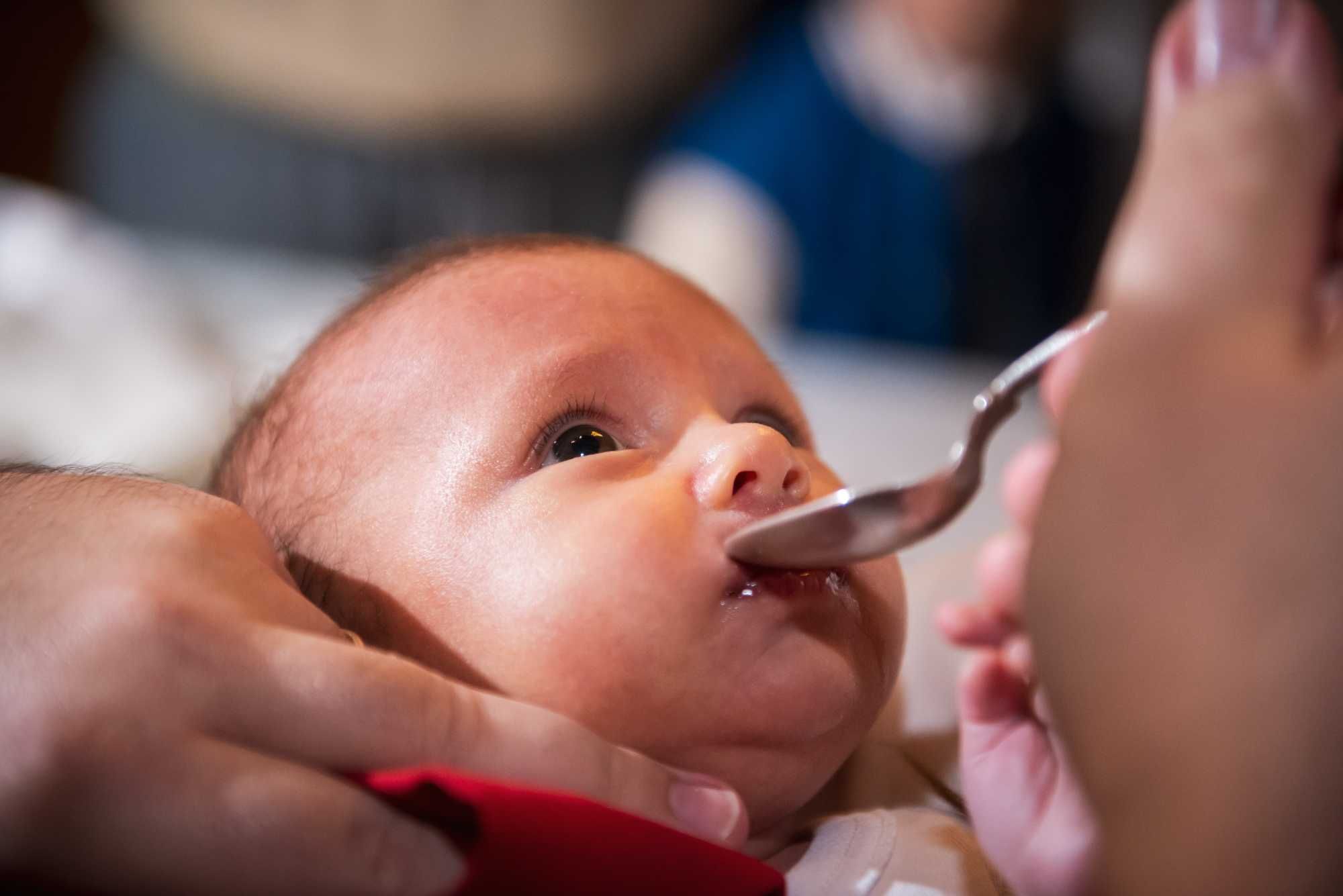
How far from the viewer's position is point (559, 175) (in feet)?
7.91

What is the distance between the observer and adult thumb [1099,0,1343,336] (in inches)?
15.8

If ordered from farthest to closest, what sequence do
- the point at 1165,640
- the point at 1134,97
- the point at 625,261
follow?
the point at 1134,97 < the point at 625,261 < the point at 1165,640

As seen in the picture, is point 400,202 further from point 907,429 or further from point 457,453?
point 457,453

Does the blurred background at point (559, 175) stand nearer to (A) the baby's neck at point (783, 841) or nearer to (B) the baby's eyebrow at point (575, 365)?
(B) the baby's eyebrow at point (575, 365)

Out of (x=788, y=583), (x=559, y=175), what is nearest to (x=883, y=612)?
(x=788, y=583)

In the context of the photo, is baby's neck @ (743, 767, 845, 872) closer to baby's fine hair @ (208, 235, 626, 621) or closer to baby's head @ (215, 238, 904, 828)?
baby's head @ (215, 238, 904, 828)

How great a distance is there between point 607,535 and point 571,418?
91 mm

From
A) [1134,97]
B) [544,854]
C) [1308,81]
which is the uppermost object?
[1134,97]

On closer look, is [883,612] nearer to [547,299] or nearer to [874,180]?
[547,299]

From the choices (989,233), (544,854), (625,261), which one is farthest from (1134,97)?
(544,854)

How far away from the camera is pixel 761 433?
0.58 meters

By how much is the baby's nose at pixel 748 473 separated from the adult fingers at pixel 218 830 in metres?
0.21

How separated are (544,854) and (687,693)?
0.34 ft

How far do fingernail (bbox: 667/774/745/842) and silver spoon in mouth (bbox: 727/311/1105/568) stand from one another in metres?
0.10
